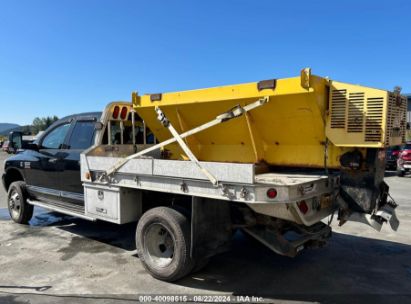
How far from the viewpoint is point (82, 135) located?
6.39 metres

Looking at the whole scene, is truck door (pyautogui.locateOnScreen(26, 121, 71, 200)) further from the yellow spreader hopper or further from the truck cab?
the yellow spreader hopper

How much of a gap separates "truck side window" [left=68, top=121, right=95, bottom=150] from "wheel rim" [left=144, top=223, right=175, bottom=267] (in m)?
2.33

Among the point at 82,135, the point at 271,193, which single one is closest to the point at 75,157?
the point at 82,135

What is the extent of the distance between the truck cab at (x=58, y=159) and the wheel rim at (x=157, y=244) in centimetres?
194

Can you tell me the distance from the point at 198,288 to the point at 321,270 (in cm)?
168

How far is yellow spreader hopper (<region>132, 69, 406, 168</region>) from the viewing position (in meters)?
3.88

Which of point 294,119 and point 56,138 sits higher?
point 294,119

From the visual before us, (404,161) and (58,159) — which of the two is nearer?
(58,159)

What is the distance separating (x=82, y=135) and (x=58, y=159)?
597 mm

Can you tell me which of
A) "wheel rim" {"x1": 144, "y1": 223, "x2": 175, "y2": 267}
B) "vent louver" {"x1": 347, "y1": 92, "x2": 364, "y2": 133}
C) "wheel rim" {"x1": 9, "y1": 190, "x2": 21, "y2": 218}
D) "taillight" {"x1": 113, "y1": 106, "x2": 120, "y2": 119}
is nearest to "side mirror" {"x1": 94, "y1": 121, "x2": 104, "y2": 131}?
"taillight" {"x1": 113, "y1": 106, "x2": 120, "y2": 119}

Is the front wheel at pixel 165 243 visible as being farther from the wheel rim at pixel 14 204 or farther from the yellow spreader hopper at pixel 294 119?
the wheel rim at pixel 14 204

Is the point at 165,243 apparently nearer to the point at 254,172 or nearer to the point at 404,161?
the point at 254,172

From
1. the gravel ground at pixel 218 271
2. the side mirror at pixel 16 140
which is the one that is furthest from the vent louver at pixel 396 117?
the side mirror at pixel 16 140

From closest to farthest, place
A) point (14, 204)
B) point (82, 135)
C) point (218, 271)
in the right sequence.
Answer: point (218, 271) → point (82, 135) → point (14, 204)
